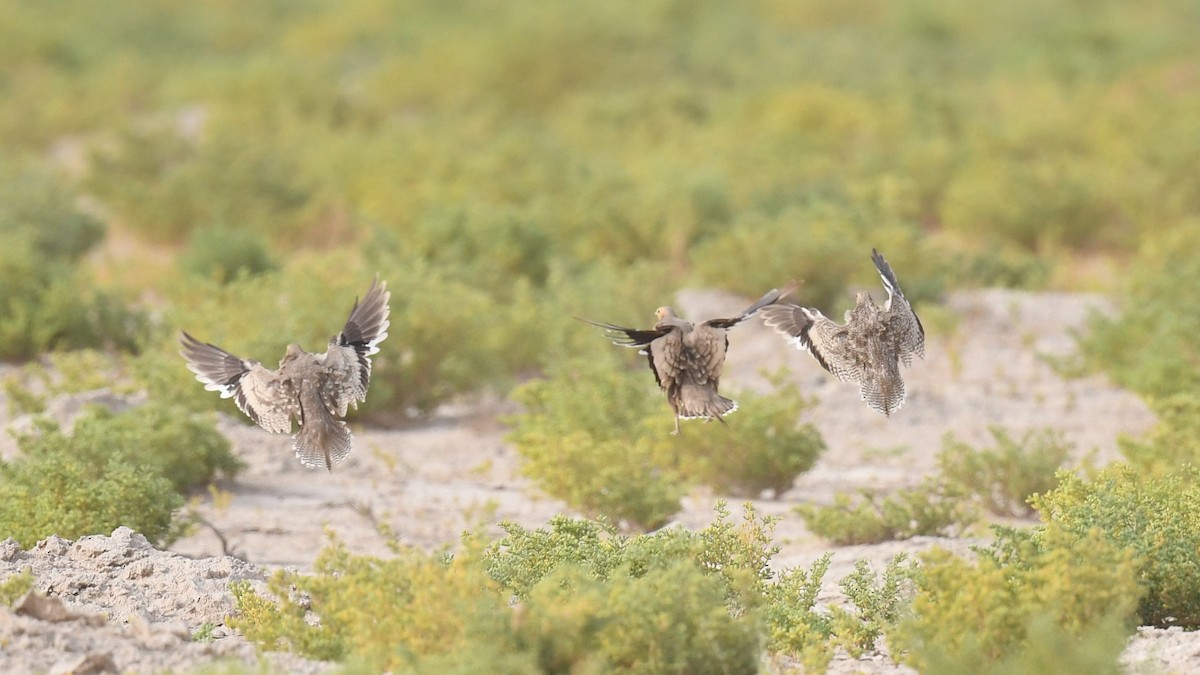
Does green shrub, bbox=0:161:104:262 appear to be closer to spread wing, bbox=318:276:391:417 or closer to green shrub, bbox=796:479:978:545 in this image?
spread wing, bbox=318:276:391:417

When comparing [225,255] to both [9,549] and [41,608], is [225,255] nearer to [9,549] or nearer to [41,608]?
[9,549]

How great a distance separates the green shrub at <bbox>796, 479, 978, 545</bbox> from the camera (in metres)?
8.72

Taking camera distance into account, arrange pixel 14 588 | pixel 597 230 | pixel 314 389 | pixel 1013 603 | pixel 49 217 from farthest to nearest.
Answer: pixel 49 217, pixel 597 230, pixel 314 389, pixel 14 588, pixel 1013 603

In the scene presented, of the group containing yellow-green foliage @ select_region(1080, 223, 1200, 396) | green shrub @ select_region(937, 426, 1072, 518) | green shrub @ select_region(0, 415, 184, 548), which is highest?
yellow-green foliage @ select_region(1080, 223, 1200, 396)

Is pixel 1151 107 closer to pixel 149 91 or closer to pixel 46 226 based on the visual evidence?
pixel 46 226

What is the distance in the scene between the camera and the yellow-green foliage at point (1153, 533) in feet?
21.8

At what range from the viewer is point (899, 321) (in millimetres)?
7820

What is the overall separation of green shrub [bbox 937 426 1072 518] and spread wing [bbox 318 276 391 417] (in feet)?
10.8

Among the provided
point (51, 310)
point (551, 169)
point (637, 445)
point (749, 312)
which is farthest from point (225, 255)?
point (749, 312)

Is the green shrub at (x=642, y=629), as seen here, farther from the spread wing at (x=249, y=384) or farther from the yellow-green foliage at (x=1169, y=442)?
the yellow-green foliage at (x=1169, y=442)

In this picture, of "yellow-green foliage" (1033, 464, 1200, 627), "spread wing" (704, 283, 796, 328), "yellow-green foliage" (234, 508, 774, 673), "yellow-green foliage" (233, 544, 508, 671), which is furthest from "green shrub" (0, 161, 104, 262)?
"yellow-green foliage" (1033, 464, 1200, 627)

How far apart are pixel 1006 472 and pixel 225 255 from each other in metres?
7.44

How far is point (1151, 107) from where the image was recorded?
2198 cm

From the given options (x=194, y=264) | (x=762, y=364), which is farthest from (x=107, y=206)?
(x=762, y=364)
